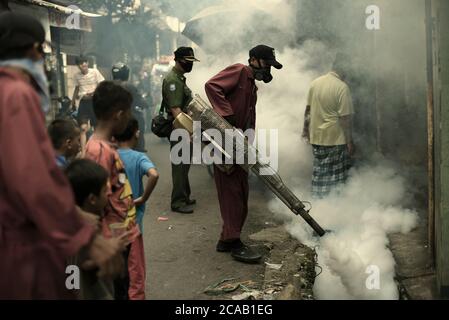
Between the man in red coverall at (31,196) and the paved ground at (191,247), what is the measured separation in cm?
209

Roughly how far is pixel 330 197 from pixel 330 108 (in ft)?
3.53

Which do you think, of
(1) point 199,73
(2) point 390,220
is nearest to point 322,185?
(2) point 390,220

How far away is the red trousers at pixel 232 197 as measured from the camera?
4855 mm

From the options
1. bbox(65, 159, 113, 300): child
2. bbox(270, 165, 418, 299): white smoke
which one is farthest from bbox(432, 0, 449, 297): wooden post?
bbox(65, 159, 113, 300): child

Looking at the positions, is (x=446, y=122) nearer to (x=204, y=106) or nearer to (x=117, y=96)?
(x=204, y=106)

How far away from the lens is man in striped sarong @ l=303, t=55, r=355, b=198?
608 centimetres

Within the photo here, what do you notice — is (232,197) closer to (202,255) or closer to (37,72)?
(202,255)

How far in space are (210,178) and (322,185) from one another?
3.16m

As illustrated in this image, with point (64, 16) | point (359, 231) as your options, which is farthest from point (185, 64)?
point (64, 16)

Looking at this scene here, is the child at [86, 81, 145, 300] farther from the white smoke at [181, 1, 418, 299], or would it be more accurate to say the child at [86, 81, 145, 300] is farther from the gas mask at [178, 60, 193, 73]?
the gas mask at [178, 60, 193, 73]

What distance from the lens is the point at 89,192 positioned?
255cm

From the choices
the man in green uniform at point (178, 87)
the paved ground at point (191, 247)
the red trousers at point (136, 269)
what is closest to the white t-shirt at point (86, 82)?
the paved ground at point (191, 247)

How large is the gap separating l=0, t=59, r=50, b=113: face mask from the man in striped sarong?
4366 mm
